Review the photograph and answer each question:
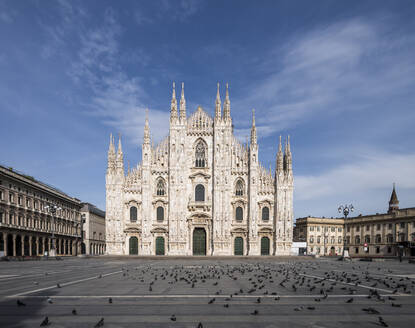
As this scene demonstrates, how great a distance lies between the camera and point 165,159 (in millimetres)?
52438

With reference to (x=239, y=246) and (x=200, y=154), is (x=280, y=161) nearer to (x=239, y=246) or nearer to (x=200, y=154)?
(x=200, y=154)

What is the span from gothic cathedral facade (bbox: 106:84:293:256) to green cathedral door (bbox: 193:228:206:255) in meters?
0.14

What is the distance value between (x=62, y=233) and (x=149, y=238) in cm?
→ 2309

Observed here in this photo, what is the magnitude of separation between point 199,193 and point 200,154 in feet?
18.3

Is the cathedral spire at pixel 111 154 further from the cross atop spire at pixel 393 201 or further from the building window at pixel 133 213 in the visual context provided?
the cross atop spire at pixel 393 201

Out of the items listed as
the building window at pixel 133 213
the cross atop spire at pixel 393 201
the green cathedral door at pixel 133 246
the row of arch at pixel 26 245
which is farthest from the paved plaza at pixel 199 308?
the cross atop spire at pixel 393 201

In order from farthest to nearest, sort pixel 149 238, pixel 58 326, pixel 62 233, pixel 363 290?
pixel 62 233
pixel 149 238
pixel 363 290
pixel 58 326

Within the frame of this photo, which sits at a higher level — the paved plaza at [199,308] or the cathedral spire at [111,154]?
the cathedral spire at [111,154]

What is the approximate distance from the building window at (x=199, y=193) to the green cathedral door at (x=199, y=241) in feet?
13.9

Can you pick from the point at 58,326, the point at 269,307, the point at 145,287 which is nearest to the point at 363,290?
the point at 269,307

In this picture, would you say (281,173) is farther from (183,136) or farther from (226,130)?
(183,136)

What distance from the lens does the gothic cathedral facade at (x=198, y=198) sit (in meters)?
50.8

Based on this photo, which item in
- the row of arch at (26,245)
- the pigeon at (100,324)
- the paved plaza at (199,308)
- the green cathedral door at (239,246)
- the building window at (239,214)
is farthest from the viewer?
the building window at (239,214)

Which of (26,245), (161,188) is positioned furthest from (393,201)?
(26,245)
